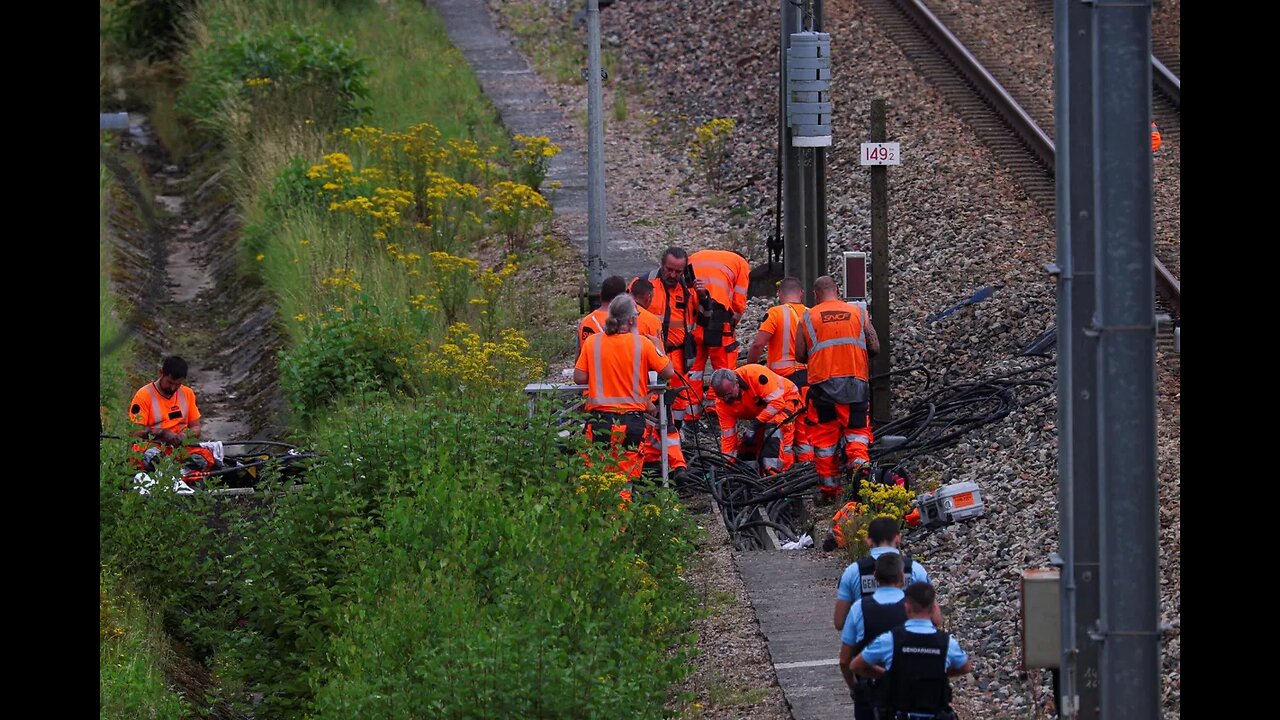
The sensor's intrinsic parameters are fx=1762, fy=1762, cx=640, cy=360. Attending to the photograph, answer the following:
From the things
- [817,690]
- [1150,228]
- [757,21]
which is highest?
[757,21]

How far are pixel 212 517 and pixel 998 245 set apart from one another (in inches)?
309

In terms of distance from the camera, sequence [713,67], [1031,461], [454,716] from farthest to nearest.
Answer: [713,67] < [1031,461] < [454,716]

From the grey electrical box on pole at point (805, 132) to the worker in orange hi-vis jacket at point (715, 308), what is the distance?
0.78 m

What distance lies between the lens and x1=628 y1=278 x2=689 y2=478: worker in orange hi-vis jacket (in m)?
12.9

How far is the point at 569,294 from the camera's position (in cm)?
1855

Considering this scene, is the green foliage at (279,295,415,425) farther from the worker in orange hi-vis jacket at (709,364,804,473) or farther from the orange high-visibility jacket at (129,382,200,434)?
the worker in orange hi-vis jacket at (709,364,804,473)

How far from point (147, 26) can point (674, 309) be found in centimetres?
1900

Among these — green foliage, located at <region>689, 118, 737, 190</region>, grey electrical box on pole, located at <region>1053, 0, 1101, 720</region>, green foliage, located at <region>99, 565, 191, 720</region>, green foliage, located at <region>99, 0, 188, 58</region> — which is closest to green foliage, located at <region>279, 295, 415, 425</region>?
green foliage, located at <region>99, 565, 191, 720</region>

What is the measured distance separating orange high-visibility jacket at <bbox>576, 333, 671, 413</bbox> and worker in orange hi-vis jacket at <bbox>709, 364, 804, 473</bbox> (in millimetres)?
936

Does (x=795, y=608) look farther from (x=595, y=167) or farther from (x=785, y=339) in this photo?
(x=595, y=167)

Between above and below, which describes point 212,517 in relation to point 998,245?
below

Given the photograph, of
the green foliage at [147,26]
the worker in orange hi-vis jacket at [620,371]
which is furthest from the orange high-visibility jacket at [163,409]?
the green foliage at [147,26]
